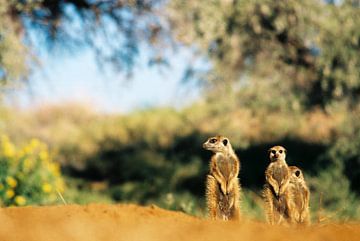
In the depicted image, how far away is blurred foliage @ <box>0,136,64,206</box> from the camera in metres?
7.57

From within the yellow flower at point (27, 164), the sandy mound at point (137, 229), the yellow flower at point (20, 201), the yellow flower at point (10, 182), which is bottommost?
the yellow flower at point (20, 201)

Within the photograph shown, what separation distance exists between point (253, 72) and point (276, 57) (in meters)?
0.62

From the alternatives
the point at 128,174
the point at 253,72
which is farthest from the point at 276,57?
the point at 128,174

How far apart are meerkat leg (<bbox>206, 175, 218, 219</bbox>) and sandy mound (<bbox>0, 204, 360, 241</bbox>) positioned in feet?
0.23

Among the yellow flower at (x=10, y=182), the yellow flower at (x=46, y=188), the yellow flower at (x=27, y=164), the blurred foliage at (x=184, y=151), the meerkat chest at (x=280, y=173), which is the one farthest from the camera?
the blurred foliage at (x=184, y=151)

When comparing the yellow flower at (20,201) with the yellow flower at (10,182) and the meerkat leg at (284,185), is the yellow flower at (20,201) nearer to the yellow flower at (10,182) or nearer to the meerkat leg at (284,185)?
the yellow flower at (10,182)

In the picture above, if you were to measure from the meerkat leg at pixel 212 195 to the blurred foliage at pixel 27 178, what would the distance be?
501cm

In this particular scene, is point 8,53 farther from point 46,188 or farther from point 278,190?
point 278,190

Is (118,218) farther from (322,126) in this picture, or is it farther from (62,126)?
(62,126)

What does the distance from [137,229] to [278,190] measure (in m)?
0.73

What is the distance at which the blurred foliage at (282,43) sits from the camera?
9.12 meters

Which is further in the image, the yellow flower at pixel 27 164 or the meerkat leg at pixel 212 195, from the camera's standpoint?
the yellow flower at pixel 27 164

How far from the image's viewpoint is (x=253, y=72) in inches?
426

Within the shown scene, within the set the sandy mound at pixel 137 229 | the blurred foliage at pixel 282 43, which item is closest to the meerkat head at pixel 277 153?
the sandy mound at pixel 137 229
